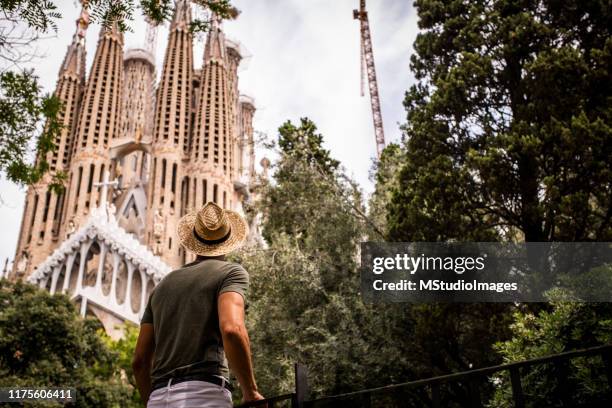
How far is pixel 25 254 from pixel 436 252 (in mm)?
43951

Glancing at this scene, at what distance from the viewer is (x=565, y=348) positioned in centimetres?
587

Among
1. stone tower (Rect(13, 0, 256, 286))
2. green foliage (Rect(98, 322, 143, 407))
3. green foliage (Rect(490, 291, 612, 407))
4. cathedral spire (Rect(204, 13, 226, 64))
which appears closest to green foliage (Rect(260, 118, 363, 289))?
green foliage (Rect(490, 291, 612, 407))

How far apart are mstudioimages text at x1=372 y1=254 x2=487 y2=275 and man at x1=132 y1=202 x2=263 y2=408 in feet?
23.5

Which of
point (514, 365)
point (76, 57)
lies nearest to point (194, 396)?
point (514, 365)

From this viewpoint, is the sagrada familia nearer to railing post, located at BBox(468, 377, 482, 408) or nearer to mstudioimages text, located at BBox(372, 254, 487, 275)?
mstudioimages text, located at BBox(372, 254, 487, 275)

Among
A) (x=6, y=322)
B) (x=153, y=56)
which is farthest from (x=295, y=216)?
(x=153, y=56)

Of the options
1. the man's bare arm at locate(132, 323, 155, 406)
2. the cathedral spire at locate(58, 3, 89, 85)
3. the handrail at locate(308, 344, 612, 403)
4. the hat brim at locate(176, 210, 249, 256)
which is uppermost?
the cathedral spire at locate(58, 3, 89, 85)

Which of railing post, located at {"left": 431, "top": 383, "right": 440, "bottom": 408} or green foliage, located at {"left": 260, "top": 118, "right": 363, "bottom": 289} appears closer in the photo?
railing post, located at {"left": 431, "top": 383, "right": 440, "bottom": 408}

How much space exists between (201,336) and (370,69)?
172 ft

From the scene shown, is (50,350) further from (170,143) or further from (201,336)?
(170,143)

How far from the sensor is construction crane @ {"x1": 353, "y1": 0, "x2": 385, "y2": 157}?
49.0 metres

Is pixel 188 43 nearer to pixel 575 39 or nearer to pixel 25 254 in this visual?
pixel 25 254

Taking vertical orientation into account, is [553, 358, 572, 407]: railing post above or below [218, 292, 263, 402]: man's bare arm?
below

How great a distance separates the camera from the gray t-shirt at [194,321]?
2.35 metres
